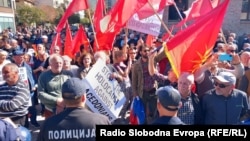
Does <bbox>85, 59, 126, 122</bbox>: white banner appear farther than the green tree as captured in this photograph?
No

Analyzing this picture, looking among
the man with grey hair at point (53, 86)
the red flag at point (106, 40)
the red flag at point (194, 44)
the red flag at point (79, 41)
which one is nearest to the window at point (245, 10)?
the red flag at point (79, 41)

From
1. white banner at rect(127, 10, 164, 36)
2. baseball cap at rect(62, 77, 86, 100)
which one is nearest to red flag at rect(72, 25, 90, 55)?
white banner at rect(127, 10, 164, 36)

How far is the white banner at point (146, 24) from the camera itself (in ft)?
22.8

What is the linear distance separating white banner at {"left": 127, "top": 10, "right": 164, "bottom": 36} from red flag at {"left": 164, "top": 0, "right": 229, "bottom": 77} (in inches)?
99.1

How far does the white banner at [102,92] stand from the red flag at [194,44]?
0.89 m

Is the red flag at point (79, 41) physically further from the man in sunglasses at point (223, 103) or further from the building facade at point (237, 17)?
the building facade at point (237, 17)

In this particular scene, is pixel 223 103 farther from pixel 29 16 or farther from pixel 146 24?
pixel 29 16

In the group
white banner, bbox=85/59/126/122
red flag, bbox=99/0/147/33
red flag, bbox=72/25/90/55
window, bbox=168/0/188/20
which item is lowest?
white banner, bbox=85/59/126/122

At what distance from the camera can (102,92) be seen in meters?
4.39

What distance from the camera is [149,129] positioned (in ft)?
8.96

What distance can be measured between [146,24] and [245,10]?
64.5 ft

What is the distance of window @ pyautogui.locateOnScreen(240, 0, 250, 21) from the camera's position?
24188 mm

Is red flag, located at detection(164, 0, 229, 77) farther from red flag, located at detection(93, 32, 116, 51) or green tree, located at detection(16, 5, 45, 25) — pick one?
green tree, located at detection(16, 5, 45, 25)

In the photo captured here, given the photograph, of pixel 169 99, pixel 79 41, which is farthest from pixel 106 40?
pixel 169 99
